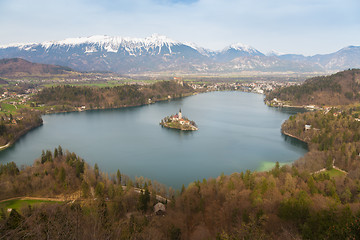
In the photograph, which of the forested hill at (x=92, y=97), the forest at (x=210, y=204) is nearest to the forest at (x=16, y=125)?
the forested hill at (x=92, y=97)

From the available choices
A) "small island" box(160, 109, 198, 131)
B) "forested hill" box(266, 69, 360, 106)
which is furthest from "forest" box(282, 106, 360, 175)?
"forested hill" box(266, 69, 360, 106)

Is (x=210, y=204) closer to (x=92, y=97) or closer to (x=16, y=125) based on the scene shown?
(x=16, y=125)

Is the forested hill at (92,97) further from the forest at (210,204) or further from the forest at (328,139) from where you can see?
the forest at (328,139)

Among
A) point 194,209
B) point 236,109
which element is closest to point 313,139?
point 194,209

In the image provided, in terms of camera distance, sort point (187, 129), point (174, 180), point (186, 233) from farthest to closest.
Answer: point (187, 129) → point (174, 180) → point (186, 233)

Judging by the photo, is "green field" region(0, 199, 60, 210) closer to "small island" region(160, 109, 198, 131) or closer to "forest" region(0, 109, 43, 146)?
"forest" region(0, 109, 43, 146)

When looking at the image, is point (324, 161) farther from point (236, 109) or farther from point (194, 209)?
point (236, 109)
